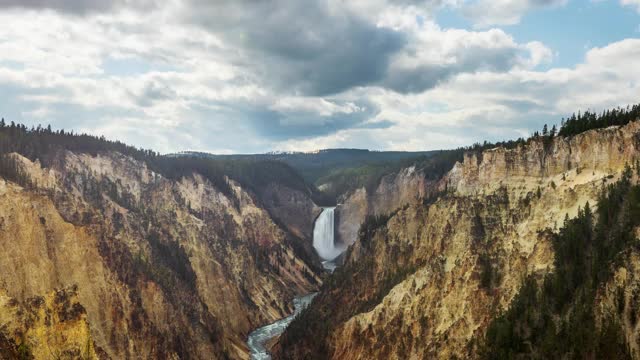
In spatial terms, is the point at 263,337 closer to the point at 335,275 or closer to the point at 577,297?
the point at 335,275

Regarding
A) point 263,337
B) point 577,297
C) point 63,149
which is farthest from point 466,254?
point 63,149

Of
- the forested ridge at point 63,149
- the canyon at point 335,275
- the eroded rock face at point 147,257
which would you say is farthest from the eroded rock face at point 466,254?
the forested ridge at point 63,149

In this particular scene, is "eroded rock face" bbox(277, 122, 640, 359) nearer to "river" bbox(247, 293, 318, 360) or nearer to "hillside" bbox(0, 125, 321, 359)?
"river" bbox(247, 293, 318, 360)

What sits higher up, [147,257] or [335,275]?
[147,257]

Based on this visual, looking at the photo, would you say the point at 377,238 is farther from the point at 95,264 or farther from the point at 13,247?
the point at 13,247

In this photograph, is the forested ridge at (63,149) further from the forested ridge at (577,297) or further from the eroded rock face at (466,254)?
the forested ridge at (577,297)

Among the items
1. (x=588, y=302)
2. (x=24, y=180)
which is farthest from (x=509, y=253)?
(x=24, y=180)
